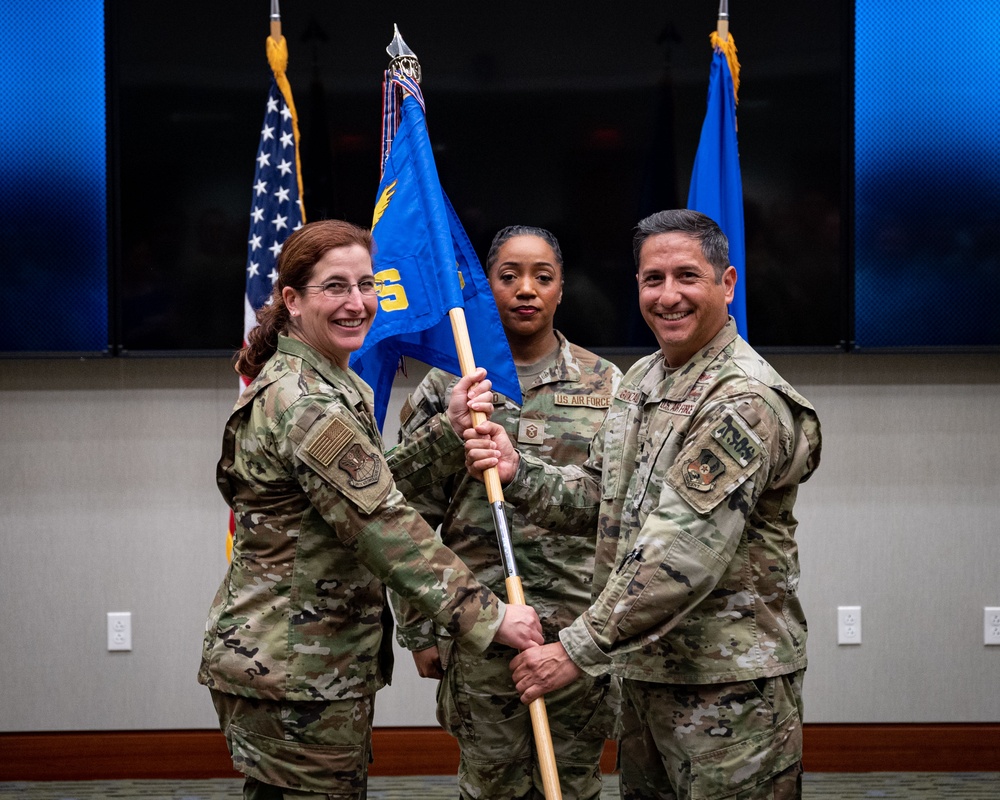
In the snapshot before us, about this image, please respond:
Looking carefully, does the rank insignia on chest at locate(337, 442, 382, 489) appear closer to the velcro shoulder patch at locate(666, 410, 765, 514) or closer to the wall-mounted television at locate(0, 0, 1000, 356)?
the velcro shoulder patch at locate(666, 410, 765, 514)

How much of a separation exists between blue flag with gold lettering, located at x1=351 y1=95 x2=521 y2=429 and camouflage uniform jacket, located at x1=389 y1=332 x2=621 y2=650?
101 millimetres

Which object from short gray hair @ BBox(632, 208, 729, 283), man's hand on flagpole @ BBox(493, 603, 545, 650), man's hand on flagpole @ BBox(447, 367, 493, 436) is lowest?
man's hand on flagpole @ BBox(493, 603, 545, 650)

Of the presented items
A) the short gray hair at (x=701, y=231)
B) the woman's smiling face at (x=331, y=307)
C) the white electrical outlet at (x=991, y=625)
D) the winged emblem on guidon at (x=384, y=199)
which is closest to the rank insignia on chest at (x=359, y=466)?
the woman's smiling face at (x=331, y=307)

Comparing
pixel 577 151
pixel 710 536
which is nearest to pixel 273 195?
pixel 577 151

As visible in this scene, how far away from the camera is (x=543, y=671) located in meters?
2.00

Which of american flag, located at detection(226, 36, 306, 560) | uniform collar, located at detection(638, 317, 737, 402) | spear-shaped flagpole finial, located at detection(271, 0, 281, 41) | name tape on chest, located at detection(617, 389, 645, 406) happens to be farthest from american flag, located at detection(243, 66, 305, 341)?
uniform collar, located at detection(638, 317, 737, 402)

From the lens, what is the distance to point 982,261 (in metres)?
3.62

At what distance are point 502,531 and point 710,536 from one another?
55cm

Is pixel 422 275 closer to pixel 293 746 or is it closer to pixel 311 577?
pixel 311 577

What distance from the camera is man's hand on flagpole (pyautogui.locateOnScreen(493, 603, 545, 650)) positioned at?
6.63 feet

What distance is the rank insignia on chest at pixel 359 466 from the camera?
1854 mm

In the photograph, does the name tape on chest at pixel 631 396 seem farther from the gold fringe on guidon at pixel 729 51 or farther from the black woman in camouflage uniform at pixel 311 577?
the gold fringe on guidon at pixel 729 51

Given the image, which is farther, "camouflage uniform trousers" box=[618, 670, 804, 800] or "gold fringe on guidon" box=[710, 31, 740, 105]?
"gold fringe on guidon" box=[710, 31, 740, 105]

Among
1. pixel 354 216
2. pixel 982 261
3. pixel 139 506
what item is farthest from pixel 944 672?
pixel 139 506
